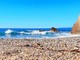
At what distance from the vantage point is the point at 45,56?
10.9 meters

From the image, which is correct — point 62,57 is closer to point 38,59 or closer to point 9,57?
point 38,59

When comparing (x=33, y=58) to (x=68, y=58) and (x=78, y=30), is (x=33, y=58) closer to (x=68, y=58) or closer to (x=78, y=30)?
(x=68, y=58)

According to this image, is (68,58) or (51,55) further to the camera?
(51,55)

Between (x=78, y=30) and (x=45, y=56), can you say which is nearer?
(x=45, y=56)

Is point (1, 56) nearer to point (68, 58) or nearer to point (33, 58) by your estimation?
point (33, 58)

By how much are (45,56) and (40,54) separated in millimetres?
501

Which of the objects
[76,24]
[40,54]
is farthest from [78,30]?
[40,54]

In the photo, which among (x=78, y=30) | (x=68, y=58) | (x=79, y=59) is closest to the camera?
(x=79, y=59)

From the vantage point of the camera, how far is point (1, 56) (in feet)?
36.4

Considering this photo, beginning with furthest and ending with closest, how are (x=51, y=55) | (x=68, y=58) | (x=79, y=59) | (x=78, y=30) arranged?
(x=78, y=30) → (x=51, y=55) → (x=68, y=58) → (x=79, y=59)

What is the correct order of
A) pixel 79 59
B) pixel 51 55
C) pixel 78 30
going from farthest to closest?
pixel 78 30 → pixel 51 55 → pixel 79 59

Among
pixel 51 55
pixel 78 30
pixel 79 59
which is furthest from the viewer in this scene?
pixel 78 30

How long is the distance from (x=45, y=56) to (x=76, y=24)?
31.3 m

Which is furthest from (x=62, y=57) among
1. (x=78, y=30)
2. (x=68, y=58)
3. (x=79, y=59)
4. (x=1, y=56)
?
(x=78, y=30)
